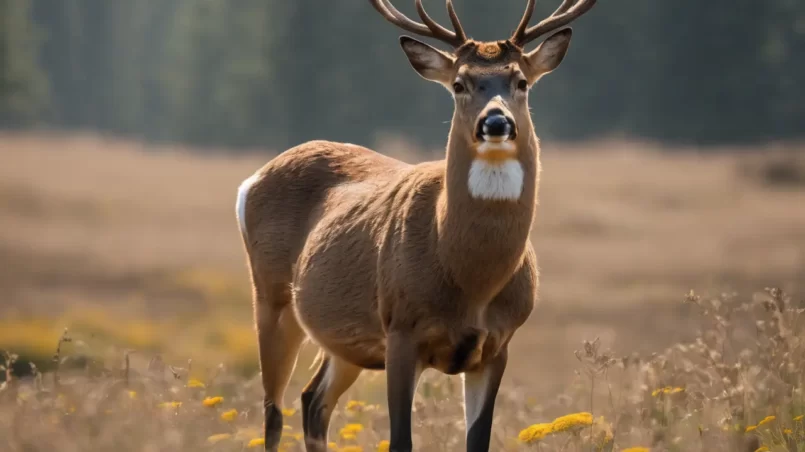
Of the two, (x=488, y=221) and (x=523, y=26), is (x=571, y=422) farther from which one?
(x=523, y=26)

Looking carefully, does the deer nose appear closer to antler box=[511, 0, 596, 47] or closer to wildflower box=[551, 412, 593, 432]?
antler box=[511, 0, 596, 47]

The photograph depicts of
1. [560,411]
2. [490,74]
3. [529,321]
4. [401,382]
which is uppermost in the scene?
[490,74]

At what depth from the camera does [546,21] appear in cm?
640

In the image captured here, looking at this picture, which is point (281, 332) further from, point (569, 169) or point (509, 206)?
point (569, 169)

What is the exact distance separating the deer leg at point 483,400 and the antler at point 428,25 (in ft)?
4.59

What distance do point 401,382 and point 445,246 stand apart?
0.59 m

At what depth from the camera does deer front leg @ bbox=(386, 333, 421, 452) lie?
19.3ft

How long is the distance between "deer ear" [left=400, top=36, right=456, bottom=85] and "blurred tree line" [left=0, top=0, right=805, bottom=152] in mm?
38978

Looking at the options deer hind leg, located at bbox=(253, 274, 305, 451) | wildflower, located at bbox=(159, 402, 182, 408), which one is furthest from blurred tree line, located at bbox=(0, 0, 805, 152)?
wildflower, located at bbox=(159, 402, 182, 408)

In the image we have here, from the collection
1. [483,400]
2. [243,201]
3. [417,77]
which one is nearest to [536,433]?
[483,400]

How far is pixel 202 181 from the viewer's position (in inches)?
1533

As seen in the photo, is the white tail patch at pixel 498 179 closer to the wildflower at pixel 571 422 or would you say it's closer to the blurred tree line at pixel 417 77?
the wildflower at pixel 571 422

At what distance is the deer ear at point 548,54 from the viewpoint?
6.29 metres

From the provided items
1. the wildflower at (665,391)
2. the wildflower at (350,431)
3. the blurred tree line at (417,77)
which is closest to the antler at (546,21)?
the wildflower at (665,391)
